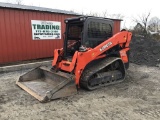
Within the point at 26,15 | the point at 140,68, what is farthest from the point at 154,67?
the point at 26,15

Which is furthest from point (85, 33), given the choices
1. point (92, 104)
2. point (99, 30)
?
point (92, 104)

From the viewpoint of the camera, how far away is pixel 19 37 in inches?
340

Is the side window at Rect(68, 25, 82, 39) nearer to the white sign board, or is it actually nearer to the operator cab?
the operator cab

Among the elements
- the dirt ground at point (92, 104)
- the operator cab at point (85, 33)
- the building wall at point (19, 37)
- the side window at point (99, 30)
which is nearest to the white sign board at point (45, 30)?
the building wall at point (19, 37)

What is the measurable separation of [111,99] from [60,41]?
6038mm

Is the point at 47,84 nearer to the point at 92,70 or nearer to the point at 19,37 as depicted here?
the point at 92,70

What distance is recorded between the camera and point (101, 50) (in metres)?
5.62

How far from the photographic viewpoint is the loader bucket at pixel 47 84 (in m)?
4.64

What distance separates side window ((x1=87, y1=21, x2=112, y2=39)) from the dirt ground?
1613 mm

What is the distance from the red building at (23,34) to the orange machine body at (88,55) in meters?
3.30

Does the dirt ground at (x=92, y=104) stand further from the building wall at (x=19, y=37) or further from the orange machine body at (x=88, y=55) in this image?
the building wall at (x=19, y=37)

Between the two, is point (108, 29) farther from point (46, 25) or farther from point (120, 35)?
point (46, 25)

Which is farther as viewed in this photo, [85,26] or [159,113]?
[85,26]

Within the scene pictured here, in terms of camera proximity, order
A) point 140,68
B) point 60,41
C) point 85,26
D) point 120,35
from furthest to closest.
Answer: point 60,41 → point 140,68 → point 120,35 → point 85,26
